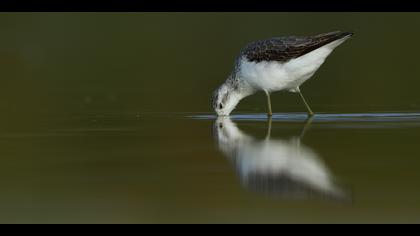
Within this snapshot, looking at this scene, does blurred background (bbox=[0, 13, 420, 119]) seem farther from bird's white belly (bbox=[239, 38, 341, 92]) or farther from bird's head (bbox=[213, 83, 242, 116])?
bird's white belly (bbox=[239, 38, 341, 92])

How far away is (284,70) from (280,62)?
138mm

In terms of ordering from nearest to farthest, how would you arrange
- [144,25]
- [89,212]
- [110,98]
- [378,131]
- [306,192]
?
[89,212] < [306,192] < [378,131] < [110,98] < [144,25]

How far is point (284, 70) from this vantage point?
1410 centimetres

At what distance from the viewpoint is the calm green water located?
24.8 ft

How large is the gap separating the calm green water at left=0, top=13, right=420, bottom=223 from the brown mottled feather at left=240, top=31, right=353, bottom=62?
967 mm

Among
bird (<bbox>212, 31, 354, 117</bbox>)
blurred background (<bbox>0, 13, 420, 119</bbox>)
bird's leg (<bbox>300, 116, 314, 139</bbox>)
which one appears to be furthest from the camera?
blurred background (<bbox>0, 13, 420, 119</bbox>)

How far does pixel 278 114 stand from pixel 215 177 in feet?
19.6

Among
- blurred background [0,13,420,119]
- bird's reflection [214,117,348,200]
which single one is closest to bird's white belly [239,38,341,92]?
blurred background [0,13,420,119]

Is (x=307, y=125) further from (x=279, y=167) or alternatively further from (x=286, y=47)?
(x=279, y=167)

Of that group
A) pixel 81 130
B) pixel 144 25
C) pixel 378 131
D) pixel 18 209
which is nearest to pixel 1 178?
pixel 18 209

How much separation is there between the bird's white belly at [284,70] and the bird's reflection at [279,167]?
2118 millimetres

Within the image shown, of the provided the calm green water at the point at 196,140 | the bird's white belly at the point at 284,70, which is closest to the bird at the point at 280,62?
the bird's white belly at the point at 284,70

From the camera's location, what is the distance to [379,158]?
9695 mm

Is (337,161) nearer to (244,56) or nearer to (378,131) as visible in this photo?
(378,131)
